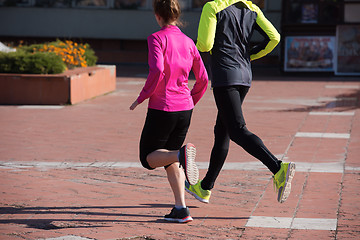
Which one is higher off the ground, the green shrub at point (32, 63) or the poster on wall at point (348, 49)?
the green shrub at point (32, 63)

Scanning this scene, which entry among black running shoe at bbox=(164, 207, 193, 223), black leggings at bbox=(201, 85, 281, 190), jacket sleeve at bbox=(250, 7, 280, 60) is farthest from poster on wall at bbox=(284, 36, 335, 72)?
black running shoe at bbox=(164, 207, 193, 223)

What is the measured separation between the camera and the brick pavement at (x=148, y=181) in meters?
4.91

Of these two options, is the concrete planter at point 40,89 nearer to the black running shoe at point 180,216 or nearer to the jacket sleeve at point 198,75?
the jacket sleeve at point 198,75

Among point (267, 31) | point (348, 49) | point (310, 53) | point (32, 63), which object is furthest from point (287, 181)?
point (348, 49)

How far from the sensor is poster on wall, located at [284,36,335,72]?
71.4 ft

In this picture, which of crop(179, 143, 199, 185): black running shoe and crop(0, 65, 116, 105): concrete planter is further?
crop(0, 65, 116, 105): concrete planter

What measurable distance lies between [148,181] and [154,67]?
2.00 metres

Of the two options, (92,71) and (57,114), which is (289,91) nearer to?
(92,71)

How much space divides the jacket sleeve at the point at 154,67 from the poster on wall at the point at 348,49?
17.6 metres

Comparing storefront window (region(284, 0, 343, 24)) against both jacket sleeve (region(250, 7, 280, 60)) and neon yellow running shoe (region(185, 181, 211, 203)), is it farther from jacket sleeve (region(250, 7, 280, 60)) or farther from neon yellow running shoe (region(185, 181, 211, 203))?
neon yellow running shoe (region(185, 181, 211, 203))

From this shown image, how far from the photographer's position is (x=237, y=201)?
227 inches

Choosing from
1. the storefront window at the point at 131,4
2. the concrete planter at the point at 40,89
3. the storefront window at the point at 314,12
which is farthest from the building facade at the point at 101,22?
the concrete planter at the point at 40,89

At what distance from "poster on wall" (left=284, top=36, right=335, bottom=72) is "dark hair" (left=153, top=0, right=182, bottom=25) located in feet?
56.2

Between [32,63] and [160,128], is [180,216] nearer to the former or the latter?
[160,128]
